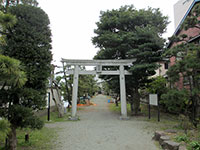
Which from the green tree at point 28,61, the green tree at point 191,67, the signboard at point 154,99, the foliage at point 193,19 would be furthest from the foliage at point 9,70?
the signboard at point 154,99

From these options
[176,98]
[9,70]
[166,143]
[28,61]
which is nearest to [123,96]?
[176,98]

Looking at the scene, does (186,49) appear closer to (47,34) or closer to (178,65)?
(178,65)

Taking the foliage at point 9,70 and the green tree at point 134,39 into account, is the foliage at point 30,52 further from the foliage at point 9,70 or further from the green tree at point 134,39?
the green tree at point 134,39

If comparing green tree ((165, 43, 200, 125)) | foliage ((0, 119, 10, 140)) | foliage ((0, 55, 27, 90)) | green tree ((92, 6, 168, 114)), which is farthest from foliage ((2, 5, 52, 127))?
green tree ((92, 6, 168, 114))

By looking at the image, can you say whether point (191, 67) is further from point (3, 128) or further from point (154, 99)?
point (3, 128)

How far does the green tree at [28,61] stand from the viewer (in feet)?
14.7

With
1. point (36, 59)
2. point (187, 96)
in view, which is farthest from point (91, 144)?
point (187, 96)

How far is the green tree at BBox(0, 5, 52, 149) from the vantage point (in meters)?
4.47

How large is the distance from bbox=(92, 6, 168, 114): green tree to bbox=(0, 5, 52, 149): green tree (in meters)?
7.83

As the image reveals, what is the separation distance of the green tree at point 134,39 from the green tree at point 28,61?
7834 millimetres

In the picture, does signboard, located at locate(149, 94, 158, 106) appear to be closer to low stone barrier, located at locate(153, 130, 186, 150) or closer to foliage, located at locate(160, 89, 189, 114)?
foliage, located at locate(160, 89, 189, 114)

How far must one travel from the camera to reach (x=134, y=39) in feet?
40.4

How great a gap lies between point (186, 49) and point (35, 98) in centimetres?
725

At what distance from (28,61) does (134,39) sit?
9.23 meters
